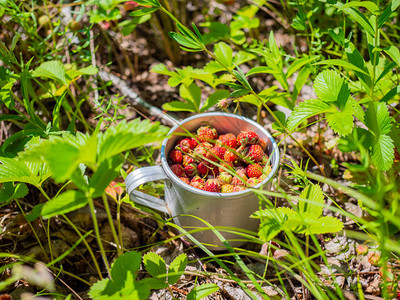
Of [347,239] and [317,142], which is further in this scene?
[317,142]

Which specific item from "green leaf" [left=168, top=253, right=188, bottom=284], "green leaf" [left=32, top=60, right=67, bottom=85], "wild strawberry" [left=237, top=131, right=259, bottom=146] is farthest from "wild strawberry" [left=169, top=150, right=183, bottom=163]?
"green leaf" [left=32, top=60, right=67, bottom=85]

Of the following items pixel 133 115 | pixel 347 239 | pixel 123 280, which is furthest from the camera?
pixel 133 115

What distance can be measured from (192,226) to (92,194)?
0.50 meters

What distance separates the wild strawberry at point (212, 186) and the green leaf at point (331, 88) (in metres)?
0.41

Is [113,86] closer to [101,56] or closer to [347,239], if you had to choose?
[101,56]

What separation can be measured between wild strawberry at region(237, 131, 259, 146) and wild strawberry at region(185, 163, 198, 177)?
18cm

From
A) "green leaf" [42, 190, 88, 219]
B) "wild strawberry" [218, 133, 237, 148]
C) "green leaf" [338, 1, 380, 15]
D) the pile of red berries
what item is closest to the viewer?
"green leaf" [42, 190, 88, 219]

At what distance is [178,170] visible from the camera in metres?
1.21

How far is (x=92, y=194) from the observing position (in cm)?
82

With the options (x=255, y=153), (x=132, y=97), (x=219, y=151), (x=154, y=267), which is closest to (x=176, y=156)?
(x=219, y=151)

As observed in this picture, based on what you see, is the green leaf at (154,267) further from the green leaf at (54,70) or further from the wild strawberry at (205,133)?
the green leaf at (54,70)

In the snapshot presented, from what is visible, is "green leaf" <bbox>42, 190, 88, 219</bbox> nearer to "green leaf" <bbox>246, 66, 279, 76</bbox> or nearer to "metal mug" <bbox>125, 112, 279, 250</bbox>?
"metal mug" <bbox>125, 112, 279, 250</bbox>

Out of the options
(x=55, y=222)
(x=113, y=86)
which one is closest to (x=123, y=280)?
(x=55, y=222)

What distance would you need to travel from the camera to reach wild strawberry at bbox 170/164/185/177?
121 centimetres
